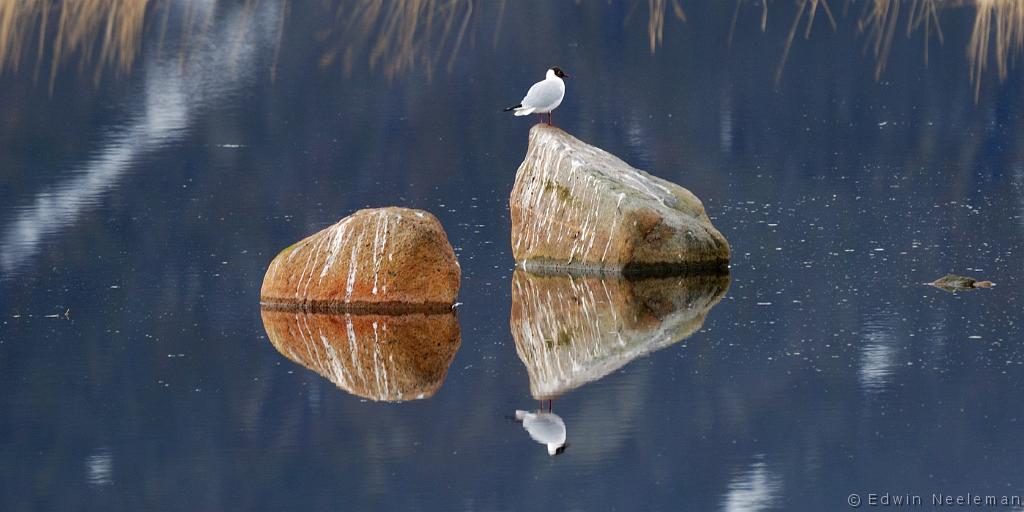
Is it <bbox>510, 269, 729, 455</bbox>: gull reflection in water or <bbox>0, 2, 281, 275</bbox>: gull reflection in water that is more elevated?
<bbox>510, 269, 729, 455</bbox>: gull reflection in water

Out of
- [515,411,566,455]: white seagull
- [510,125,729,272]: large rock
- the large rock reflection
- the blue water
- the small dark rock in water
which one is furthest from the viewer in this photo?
[510,125,729,272]: large rock

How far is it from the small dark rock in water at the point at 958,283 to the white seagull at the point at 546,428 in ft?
13.8

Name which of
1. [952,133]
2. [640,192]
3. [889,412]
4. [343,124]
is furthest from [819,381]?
[343,124]

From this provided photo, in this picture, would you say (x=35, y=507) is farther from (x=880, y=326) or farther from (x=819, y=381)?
(x=880, y=326)

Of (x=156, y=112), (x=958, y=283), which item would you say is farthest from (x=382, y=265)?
(x=156, y=112)

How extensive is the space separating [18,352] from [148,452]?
8.19 feet

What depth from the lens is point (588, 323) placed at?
1246 cm

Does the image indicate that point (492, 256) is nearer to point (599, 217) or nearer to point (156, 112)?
point (599, 217)

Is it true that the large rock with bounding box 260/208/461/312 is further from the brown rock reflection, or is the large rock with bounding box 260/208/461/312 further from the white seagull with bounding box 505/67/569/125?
the white seagull with bounding box 505/67/569/125

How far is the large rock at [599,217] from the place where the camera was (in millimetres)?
14039

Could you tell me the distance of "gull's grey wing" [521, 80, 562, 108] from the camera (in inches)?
583

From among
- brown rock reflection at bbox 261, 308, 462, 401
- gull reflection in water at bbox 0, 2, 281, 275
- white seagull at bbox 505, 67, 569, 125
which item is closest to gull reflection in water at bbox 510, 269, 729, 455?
brown rock reflection at bbox 261, 308, 462, 401

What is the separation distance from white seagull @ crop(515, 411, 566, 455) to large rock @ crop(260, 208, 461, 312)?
2.62m

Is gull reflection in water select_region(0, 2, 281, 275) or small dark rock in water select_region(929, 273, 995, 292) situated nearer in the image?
small dark rock in water select_region(929, 273, 995, 292)
